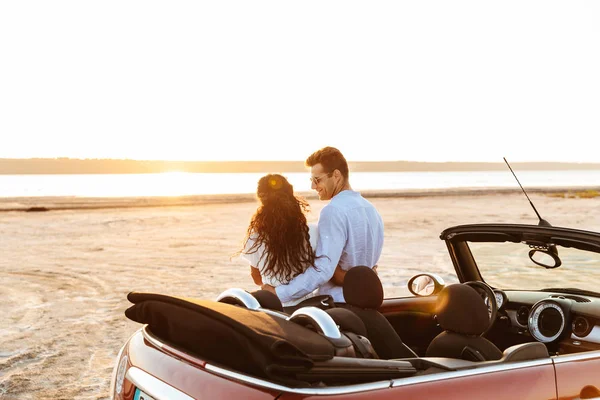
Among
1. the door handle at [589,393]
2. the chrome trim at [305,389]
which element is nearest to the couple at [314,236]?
the door handle at [589,393]

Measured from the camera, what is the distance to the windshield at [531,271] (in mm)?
11523

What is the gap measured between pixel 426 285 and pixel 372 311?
1.83 meters

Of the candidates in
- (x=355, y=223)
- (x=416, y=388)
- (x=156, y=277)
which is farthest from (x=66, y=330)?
(x=416, y=388)

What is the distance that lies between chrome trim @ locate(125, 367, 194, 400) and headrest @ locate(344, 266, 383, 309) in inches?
42.9

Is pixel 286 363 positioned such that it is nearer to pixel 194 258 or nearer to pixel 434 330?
pixel 434 330

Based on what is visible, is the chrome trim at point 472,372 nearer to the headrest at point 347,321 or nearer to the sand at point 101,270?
the headrest at point 347,321

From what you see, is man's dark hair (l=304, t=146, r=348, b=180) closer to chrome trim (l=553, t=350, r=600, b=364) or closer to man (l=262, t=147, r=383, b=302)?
man (l=262, t=147, r=383, b=302)

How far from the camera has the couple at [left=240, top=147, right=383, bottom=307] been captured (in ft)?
14.8

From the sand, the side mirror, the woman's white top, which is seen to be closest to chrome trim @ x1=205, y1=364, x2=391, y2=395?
the woman's white top

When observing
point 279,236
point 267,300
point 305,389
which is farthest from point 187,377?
point 279,236

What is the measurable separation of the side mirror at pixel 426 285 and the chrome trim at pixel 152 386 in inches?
103

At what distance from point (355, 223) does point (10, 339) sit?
4.84 metres

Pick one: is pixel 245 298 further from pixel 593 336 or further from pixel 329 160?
pixel 593 336

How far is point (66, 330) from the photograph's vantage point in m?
8.06
